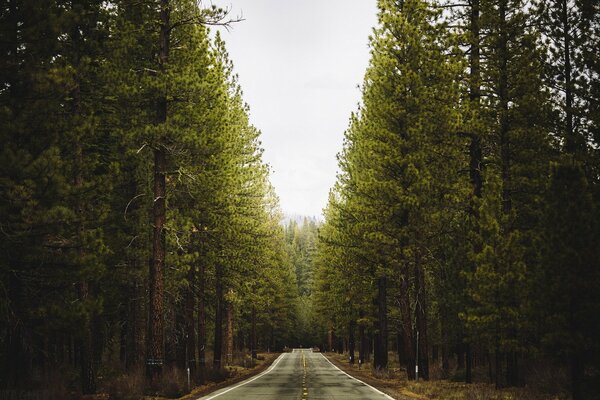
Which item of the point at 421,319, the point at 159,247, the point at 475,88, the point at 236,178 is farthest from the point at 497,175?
the point at 159,247

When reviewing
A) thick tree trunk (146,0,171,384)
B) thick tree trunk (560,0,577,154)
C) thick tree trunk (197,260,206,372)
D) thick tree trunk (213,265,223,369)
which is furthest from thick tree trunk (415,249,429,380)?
thick tree trunk (146,0,171,384)

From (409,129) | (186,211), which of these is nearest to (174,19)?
(186,211)

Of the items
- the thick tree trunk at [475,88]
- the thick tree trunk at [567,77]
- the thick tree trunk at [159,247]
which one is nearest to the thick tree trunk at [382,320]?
the thick tree trunk at [475,88]

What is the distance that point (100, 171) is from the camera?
2355cm

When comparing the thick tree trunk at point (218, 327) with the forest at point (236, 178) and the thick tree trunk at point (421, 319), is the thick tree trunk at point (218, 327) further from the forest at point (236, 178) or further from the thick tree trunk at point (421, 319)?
the thick tree trunk at point (421, 319)

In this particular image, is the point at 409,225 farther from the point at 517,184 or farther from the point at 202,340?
the point at 202,340

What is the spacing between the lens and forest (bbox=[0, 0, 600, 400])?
12.6 m

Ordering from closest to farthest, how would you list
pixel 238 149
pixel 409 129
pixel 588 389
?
pixel 588 389, pixel 409 129, pixel 238 149

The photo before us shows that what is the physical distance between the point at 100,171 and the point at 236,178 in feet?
20.9

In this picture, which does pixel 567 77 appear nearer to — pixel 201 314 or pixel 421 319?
pixel 421 319

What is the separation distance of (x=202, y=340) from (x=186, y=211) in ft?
28.0

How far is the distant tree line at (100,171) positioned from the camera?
1252 cm

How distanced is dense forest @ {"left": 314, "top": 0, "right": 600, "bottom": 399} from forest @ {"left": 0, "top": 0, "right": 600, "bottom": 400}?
0.07 m

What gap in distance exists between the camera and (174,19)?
62.8 ft
